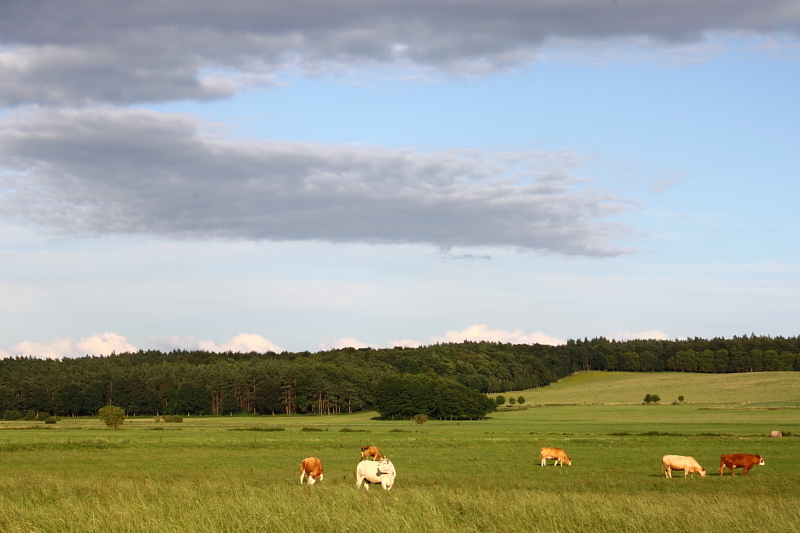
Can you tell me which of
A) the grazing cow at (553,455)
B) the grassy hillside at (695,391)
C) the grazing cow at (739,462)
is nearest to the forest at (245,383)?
the grassy hillside at (695,391)

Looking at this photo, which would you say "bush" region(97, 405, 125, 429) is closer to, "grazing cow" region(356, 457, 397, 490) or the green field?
the green field

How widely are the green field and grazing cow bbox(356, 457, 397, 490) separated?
0.55 m

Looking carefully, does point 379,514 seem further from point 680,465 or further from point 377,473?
point 680,465

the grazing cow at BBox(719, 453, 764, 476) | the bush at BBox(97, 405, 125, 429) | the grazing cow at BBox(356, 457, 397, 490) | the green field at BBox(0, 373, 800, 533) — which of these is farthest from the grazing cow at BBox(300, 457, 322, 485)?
the bush at BBox(97, 405, 125, 429)

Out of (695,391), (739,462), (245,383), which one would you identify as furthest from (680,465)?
(245,383)

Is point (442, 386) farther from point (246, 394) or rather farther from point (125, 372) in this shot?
point (125, 372)

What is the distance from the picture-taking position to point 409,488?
881 inches

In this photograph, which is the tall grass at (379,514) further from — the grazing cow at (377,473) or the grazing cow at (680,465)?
the grazing cow at (680,465)

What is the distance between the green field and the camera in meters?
13.9

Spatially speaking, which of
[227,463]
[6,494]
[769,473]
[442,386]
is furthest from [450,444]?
[442,386]

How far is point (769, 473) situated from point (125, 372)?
156 metres

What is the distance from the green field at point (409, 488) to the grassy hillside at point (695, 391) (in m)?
55.5

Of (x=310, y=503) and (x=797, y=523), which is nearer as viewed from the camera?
(x=797, y=523)

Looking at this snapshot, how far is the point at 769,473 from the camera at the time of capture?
30.3 meters
